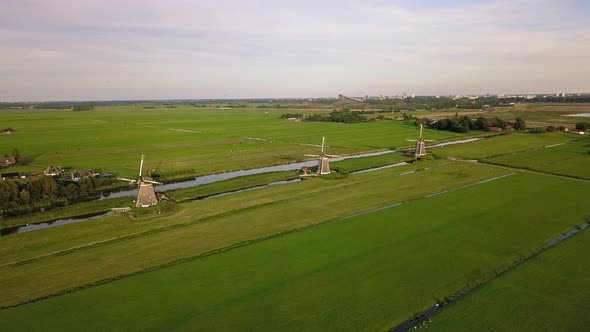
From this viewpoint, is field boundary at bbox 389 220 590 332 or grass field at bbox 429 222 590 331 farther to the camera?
field boundary at bbox 389 220 590 332

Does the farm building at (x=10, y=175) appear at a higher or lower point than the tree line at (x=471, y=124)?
lower

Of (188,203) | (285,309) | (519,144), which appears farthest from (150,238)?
(519,144)

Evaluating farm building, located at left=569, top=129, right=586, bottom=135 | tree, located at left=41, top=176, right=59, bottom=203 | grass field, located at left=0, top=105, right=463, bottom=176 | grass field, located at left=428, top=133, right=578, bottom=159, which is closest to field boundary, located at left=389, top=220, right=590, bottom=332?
tree, located at left=41, top=176, right=59, bottom=203

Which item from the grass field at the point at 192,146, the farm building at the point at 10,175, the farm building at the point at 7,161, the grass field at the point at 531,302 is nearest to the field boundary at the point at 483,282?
the grass field at the point at 531,302

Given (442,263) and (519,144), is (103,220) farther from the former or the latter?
(519,144)

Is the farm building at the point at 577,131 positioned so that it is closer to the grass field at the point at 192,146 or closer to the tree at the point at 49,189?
the grass field at the point at 192,146

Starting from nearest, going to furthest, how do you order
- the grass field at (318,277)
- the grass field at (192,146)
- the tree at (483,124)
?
the grass field at (318,277)
the grass field at (192,146)
the tree at (483,124)

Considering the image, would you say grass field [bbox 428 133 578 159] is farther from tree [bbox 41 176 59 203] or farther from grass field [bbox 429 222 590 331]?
tree [bbox 41 176 59 203]
